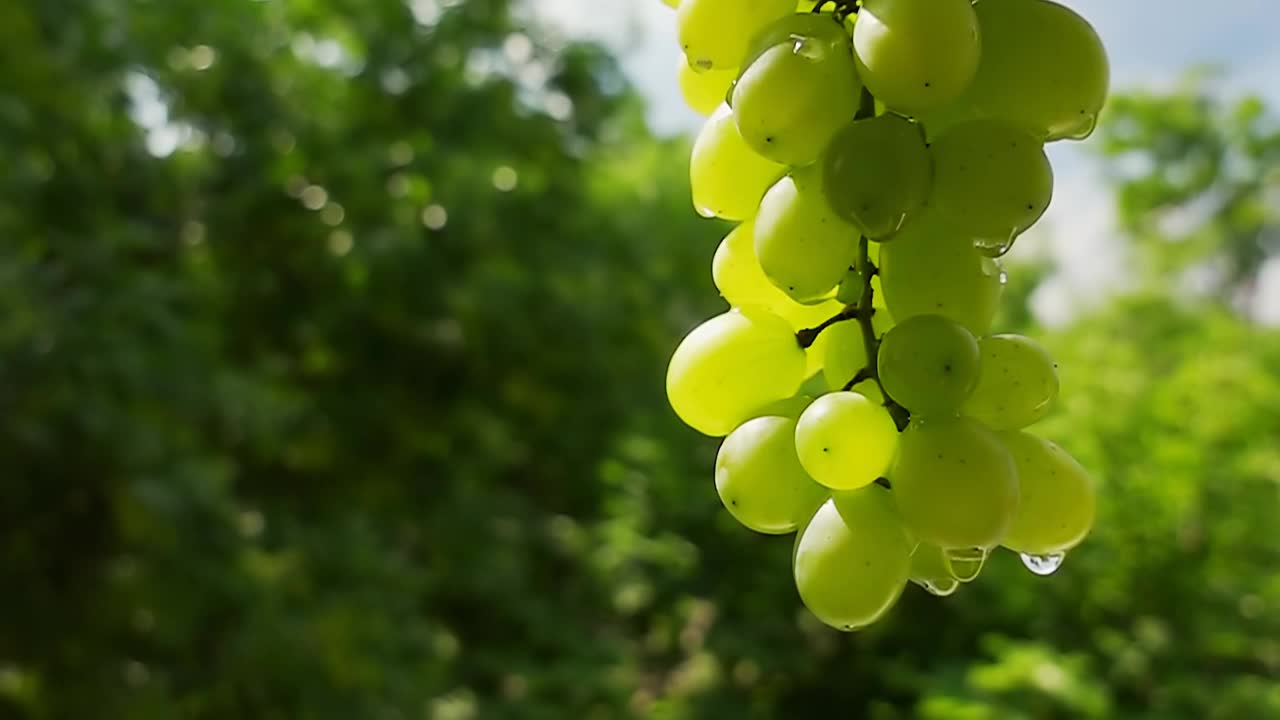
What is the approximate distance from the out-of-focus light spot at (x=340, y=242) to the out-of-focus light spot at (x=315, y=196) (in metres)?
0.06

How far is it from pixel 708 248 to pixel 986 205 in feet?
9.21

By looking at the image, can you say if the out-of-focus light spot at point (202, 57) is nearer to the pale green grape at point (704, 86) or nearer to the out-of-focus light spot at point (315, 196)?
the out-of-focus light spot at point (315, 196)

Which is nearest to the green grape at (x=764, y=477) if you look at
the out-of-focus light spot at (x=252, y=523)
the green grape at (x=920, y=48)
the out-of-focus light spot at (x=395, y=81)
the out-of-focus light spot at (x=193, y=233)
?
the green grape at (x=920, y=48)

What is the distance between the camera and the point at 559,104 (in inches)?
96.2

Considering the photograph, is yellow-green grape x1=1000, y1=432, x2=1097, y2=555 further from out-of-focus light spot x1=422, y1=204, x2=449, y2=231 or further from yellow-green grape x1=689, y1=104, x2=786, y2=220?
out-of-focus light spot x1=422, y1=204, x2=449, y2=231

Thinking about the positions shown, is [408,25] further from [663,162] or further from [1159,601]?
[1159,601]

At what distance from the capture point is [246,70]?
6.44ft

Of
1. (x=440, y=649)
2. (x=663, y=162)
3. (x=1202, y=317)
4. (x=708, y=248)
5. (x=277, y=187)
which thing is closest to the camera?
(x=277, y=187)

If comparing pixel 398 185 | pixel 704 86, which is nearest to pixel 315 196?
pixel 398 185

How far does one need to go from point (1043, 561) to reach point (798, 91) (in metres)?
0.15

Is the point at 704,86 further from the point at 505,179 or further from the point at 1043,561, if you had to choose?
the point at 505,179

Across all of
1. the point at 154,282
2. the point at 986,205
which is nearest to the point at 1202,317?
the point at 154,282

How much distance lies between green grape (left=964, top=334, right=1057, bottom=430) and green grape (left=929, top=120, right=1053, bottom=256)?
0.03 metres

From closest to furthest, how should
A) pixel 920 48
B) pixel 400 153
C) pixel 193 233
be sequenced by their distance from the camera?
pixel 920 48
pixel 193 233
pixel 400 153
